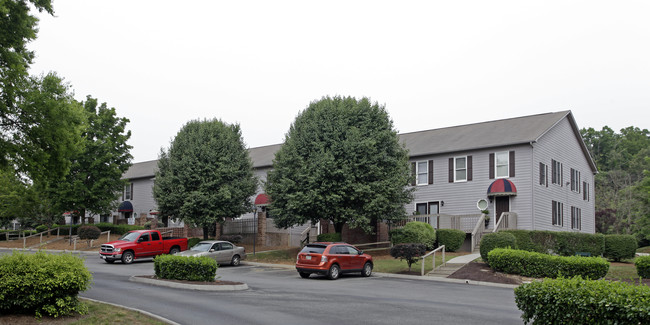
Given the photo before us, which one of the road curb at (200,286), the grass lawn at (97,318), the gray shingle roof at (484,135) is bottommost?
the road curb at (200,286)

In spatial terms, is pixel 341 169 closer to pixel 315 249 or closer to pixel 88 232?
pixel 315 249

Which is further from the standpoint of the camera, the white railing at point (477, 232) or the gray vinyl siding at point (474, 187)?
the gray vinyl siding at point (474, 187)

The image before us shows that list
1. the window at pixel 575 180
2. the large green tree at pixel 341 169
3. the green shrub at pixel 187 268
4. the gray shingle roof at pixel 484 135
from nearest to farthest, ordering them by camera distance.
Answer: the green shrub at pixel 187 268 → the large green tree at pixel 341 169 → the gray shingle roof at pixel 484 135 → the window at pixel 575 180

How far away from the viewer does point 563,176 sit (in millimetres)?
37531

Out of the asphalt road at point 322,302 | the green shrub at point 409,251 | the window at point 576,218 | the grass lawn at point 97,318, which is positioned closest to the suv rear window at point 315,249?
the asphalt road at point 322,302

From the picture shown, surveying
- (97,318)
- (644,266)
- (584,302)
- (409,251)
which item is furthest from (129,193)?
(584,302)

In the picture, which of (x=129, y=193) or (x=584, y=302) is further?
(x=129, y=193)

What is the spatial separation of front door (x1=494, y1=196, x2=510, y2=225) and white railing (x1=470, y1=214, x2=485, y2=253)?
6.53ft

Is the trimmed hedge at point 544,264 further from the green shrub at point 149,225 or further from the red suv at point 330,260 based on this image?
the green shrub at point 149,225

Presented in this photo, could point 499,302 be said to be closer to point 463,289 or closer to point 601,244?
point 463,289

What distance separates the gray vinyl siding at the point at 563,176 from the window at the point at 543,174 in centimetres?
25

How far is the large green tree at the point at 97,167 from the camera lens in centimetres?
4291

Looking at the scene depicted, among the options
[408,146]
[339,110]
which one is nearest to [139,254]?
[339,110]

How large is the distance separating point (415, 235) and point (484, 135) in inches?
420
